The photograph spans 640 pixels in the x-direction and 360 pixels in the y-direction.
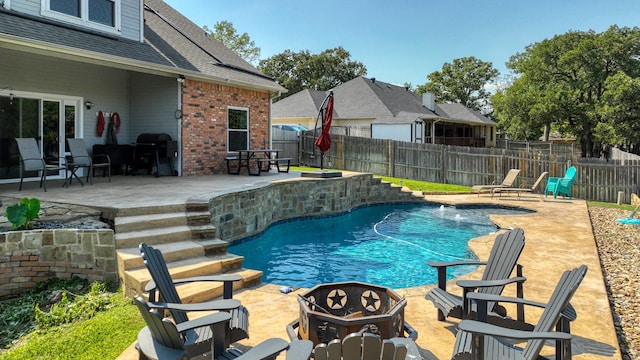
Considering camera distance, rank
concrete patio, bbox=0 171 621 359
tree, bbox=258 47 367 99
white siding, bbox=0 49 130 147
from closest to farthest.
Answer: concrete patio, bbox=0 171 621 359 < white siding, bbox=0 49 130 147 < tree, bbox=258 47 367 99

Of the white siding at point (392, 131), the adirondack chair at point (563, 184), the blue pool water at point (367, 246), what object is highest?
the white siding at point (392, 131)

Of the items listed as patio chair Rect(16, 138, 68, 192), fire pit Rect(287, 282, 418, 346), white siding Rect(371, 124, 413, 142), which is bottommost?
fire pit Rect(287, 282, 418, 346)

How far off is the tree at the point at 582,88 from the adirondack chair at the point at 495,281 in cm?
2735

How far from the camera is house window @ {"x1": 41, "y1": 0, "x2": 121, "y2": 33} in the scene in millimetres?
9928

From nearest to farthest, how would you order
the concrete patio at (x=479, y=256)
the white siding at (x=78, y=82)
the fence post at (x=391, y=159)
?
the concrete patio at (x=479, y=256), the white siding at (x=78, y=82), the fence post at (x=391, y=159)

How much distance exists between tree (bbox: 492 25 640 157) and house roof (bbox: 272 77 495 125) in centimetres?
457

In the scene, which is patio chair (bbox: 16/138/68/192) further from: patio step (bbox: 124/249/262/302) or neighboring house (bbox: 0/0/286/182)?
patio step (bbox: 124/249/262/302)

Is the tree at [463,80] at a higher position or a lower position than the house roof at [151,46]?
higher

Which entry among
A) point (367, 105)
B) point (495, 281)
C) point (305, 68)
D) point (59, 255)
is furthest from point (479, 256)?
point (305, 68)

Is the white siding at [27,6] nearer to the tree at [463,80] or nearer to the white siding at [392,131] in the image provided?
the white siding at [392,131]

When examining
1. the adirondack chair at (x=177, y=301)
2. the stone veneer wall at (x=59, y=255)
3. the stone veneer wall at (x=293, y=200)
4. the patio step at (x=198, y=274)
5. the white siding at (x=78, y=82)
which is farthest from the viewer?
the white siding at (x=78, y=82)

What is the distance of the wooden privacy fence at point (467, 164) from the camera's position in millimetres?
14820

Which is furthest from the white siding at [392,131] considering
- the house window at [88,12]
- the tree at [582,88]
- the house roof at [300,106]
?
the house window at [88,12]

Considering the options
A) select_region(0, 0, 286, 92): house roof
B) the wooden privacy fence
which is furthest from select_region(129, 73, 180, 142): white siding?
the wooden privacy fence
